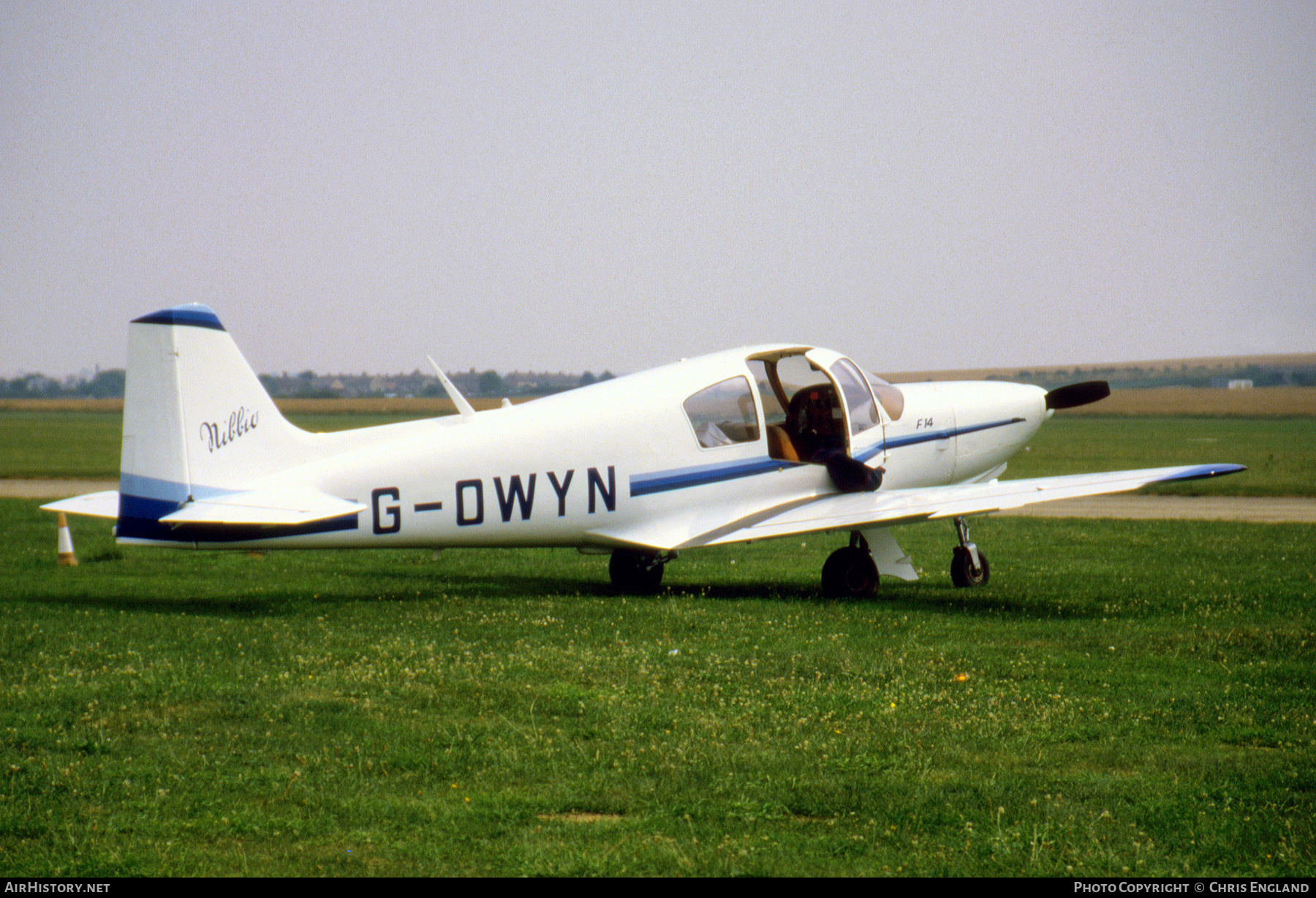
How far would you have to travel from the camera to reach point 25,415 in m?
96.6

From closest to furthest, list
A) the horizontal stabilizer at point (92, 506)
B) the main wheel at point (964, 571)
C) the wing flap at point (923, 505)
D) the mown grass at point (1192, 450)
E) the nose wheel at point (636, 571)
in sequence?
the horizontal stabilizer at point (92, 506) → the wing flap at point (923, 505) → the main wheel at point (964, 571) → the nose wheel at point (636, 571) → the mown grass at point (1192, 450)

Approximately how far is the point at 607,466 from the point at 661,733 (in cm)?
541

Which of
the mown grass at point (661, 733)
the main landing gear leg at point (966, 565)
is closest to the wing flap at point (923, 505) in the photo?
the main landing gear leg at point (966, 565)

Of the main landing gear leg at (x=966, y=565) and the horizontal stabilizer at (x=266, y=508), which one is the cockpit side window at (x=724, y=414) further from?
the horizontal stabilizer at (x=266, y=508)

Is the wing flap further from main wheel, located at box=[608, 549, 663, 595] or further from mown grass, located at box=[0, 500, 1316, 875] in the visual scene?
main wheel, located at box=[608, 549, 663, 595]

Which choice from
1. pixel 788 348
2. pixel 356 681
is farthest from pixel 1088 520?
pixel 356 681

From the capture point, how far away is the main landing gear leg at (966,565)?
13.4 meters

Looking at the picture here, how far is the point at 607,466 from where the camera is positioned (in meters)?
12.5

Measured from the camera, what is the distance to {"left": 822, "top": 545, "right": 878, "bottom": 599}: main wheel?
13.0m

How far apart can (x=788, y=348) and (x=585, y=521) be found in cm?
309

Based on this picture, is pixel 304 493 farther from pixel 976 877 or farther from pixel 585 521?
pixel 976 877

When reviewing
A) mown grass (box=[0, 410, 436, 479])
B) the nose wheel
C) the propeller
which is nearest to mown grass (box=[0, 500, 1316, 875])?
the nose wheel

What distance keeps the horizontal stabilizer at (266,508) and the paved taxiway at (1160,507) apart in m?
15.8

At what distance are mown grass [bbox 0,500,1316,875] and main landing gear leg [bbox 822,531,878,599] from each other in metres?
0.50
